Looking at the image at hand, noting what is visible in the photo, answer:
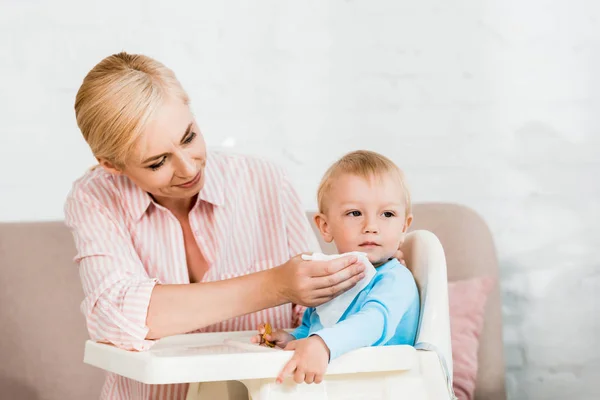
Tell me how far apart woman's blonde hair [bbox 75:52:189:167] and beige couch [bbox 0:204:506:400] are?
0.74m

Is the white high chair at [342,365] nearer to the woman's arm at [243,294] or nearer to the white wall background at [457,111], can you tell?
the woman's arm at [243,294]

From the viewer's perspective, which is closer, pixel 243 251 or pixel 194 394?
pixel 194 394

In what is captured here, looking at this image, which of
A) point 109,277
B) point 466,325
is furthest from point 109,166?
point 466,325

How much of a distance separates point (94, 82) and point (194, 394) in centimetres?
54

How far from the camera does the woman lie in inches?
50.0

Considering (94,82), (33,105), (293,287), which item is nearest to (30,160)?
(33,105)

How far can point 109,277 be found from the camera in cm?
134

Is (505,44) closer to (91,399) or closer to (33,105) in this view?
(33,105)

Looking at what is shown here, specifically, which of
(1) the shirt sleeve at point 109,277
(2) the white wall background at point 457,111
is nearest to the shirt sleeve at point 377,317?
(1) the shirt sleeve at point 109,277

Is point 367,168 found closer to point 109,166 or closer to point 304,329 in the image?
point 304,329

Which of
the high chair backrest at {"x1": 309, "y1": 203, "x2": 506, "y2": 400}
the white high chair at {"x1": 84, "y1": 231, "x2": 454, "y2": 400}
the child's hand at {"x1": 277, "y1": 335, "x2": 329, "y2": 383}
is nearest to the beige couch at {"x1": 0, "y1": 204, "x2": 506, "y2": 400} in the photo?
the high chair backrest at {"x1": 309, "y1": 203, "x2": 506, "y2": 400}

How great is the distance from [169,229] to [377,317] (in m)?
0.52

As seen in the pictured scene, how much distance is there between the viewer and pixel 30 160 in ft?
7.16

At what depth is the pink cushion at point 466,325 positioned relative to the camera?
1.95 m
